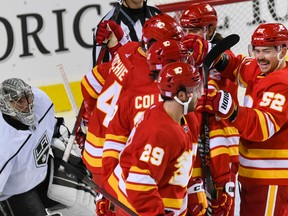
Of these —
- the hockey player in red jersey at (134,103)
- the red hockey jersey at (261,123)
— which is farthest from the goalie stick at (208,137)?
the hockey player in red jersey at (134,103)

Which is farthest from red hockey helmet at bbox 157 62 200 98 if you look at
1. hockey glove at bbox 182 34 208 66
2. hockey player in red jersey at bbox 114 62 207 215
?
hockey glove at bbox 182 34 208 66

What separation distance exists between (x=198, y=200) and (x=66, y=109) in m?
2.36

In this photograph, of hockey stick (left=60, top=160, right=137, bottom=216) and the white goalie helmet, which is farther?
the white goalie helmet

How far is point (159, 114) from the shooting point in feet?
9.12

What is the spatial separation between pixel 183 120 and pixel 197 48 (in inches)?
16.2

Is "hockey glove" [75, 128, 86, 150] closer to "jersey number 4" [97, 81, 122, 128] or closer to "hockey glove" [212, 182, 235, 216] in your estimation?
"jersey number 4" [97, 81, 122, 128]

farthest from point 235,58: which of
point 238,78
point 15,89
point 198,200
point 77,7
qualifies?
point 77,7

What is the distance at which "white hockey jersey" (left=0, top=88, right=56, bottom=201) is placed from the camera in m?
3.74

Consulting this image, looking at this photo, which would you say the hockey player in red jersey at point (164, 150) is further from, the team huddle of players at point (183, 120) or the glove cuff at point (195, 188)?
the glove cuff at point (195, 188)

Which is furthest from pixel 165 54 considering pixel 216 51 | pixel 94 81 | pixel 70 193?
pixel 70 193

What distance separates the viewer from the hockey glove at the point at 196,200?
123 inches

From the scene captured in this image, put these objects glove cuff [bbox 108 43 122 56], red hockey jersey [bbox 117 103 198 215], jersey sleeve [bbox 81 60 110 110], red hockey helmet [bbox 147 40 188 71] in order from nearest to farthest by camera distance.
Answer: red hockey jersey [bbox 117 103 198 215]
red hockey helmet [bbox 147 40 188 71]
jersey sleeve [bbox 81 60 110 110]
glove cuff [bbox 108 43 122 56]

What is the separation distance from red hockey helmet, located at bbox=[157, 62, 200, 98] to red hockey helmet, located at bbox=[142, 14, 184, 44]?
0.29 meters

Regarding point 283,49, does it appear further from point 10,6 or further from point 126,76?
point 10,6
